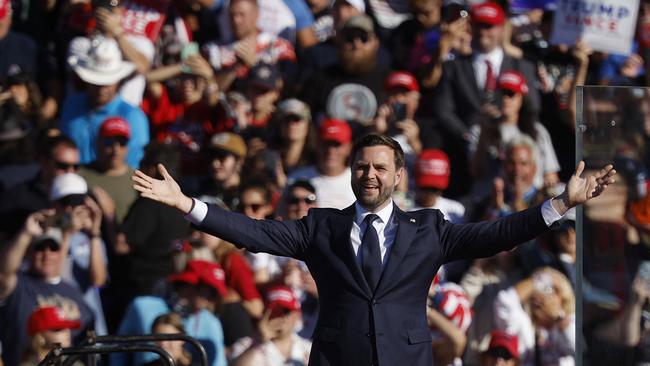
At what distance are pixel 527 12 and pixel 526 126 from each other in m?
1.60

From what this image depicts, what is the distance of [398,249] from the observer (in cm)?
643

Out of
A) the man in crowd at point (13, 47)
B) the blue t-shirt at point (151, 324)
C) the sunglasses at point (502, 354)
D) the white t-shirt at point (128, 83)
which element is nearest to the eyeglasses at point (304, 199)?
the blue t-shirt at point (151, 324)

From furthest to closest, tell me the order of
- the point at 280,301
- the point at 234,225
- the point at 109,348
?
the point at 280,301
the point at 109,348
the point at 234,225

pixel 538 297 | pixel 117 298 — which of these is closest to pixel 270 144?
pixel 117 298

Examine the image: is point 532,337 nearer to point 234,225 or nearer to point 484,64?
point 484,64

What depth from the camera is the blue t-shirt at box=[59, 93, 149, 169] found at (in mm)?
11077

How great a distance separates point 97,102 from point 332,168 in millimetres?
1979

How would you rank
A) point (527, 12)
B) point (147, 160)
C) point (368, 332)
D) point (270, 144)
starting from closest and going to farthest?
point (368, 332)
point (147, 160)
point (270, 144)
point (527, 12)

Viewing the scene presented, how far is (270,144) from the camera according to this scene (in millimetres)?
11250

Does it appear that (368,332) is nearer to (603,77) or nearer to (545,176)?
(545,176)

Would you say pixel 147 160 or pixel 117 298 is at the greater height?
pixel 147 160

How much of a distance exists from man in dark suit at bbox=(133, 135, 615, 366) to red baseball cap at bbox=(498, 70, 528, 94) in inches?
185

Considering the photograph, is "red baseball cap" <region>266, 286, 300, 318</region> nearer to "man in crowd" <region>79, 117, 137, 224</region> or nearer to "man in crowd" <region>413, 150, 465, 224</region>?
"man in crowd" <region>413, 150, 465, 224</region>

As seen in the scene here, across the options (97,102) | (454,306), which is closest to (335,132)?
(454,306)
